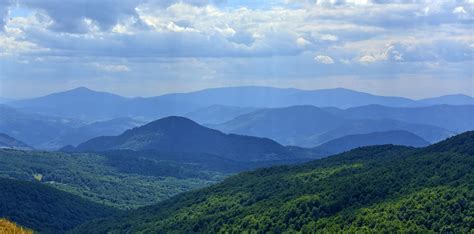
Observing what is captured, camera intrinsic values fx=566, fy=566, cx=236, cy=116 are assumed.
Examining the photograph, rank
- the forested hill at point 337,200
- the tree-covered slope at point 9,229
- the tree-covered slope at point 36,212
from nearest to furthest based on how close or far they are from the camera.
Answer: the tree-covered slope at point 9,229 → the forested hill at point 337,200 → the tree-covered slope at point 36,212

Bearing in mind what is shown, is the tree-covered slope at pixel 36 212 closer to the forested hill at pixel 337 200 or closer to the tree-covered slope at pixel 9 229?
the forested hill at pixel 337 200

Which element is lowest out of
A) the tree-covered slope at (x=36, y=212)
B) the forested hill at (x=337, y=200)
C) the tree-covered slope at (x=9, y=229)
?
the tree-covered slope at (x=36, y=212)

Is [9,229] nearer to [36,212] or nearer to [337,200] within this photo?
[337,200]

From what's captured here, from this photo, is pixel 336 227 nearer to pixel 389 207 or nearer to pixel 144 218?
pixel 389 207

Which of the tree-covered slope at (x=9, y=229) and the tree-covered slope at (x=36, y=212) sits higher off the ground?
the tree-covered slope at (x=9, y=229)

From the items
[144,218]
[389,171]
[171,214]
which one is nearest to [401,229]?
[389,171]

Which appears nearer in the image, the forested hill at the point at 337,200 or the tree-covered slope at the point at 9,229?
the tree-covered slope at the point at 9,229

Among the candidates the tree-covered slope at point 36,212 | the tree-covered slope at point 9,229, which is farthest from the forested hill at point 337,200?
the tree-covered slope at point 9,229

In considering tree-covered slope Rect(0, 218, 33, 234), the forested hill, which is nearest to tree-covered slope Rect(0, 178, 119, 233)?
the forested hill

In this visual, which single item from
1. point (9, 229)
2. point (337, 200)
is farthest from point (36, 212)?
point (9, 229)
